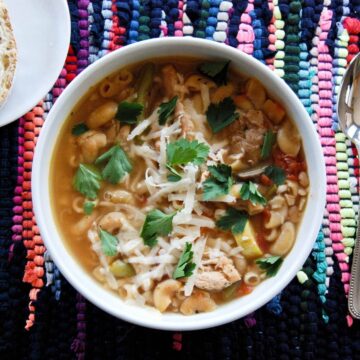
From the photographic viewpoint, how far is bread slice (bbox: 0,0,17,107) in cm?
241

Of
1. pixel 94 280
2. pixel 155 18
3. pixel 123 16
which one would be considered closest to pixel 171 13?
pixel 155 18

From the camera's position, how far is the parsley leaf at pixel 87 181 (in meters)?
2.23

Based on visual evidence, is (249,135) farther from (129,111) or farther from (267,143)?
(129,111)

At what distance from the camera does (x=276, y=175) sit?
88.4 inches

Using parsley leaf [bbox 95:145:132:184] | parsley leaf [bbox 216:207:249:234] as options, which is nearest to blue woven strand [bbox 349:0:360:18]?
parsley leaf [bbox 216:207:249:234]

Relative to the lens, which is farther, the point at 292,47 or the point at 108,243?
the point at 292,47

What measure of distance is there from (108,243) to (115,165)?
0.24 m

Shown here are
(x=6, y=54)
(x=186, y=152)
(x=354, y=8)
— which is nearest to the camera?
(x=186, y=152)

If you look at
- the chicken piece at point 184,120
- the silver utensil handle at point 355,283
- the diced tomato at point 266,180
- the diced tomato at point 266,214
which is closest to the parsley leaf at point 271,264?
the diced tomato at point 266,214

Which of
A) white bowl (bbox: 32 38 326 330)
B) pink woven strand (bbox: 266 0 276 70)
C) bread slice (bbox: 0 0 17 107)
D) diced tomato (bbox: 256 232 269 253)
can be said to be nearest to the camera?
white bowl (bbox: 32 38 326 330)

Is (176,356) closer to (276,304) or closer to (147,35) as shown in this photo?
(276,304)

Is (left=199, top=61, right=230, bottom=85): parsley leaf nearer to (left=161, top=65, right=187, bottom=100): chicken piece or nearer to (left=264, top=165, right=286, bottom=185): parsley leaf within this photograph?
(left=161, top=65, right=187, bottom=100): chicken piece

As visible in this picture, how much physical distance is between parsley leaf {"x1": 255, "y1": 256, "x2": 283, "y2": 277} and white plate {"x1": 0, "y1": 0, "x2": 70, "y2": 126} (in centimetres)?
90

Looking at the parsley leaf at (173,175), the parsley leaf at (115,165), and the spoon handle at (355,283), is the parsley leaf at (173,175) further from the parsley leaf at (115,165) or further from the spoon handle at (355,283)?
the spoon handle at (355,283)
